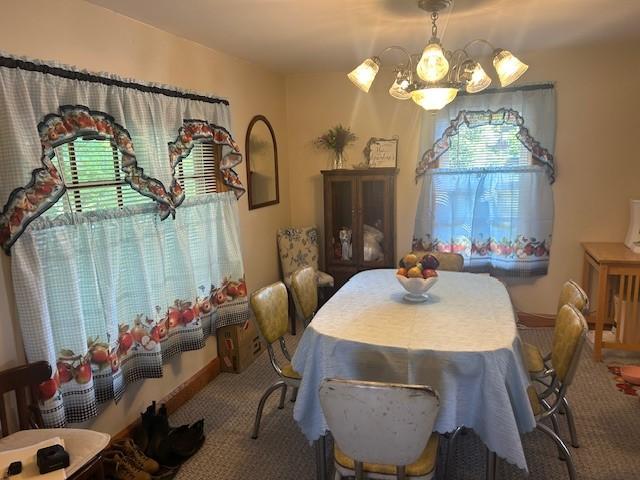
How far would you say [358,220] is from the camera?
412 centimetres

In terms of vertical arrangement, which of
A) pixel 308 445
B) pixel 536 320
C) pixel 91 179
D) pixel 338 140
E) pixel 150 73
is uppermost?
pixel 150 73

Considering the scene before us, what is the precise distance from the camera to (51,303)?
197 centimetres

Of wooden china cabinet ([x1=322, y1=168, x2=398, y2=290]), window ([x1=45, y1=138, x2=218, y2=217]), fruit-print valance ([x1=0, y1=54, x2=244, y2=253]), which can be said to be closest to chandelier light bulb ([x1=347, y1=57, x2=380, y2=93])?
fruit-print valance ([x1=0, y1=54, x2=244, y2=253])

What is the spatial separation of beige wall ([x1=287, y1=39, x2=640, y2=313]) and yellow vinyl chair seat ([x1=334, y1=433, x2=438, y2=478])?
2.74 metres

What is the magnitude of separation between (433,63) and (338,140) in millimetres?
2191

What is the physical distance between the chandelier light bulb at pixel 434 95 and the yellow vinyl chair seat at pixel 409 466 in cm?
153

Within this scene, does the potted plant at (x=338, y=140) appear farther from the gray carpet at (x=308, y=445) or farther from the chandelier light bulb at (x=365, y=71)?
the gray carpet at (x=308, y=445)

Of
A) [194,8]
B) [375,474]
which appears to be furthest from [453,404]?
[194,8]

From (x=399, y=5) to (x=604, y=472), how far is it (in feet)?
8.24

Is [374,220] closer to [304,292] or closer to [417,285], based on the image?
[304,292]

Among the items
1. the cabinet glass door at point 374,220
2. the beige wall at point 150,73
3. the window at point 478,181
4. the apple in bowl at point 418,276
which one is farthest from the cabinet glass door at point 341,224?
the apple in bowl at point 418,276

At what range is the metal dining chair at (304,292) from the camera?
272 centimetres

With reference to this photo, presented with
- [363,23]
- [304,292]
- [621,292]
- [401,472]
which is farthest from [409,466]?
[621,292]

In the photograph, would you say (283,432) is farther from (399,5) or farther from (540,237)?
(540,237)
